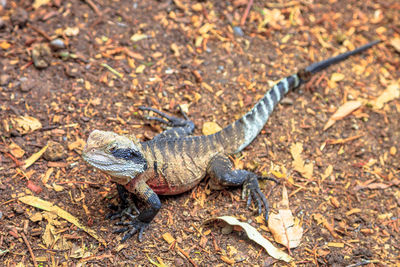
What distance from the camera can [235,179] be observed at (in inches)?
207

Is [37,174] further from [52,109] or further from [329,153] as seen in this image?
[329,153]

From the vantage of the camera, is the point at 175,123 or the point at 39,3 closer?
the point at 175,123

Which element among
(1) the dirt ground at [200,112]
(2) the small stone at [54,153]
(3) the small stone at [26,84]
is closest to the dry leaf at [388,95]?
(1) the dirt ground at [200,112]

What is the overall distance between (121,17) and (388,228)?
5496mm

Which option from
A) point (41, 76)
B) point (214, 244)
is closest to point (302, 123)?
point (214, 244)

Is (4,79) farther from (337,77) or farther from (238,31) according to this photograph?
(337,77)

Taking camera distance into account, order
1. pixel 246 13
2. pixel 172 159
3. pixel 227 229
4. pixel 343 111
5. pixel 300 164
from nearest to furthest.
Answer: pixel 227 229, pixel 172 159, pixel 300 164, pixel 343 111, pixel 246 13

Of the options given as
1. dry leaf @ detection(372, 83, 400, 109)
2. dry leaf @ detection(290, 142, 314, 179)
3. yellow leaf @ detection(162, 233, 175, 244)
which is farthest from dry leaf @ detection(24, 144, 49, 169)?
dry leaf @ detection(372, 83, 400, 109)

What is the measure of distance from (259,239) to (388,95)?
383cm

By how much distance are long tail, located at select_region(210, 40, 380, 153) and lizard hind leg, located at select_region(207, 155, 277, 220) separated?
1.04 ft

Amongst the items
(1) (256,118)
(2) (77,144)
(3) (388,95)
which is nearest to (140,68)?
(2) (77,144)

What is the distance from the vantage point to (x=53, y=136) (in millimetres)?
5551

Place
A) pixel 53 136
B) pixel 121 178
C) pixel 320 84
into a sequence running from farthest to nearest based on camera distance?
1. pixel 320 84
2. pixel 53 136
3. pixel 121 178

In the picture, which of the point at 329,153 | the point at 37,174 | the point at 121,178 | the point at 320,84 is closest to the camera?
the point at 121,178
